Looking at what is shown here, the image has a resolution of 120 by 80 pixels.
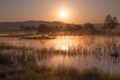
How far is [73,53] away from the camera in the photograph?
18797 mm

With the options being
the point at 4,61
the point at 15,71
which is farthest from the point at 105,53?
the point at 15,71

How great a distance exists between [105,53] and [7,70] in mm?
9008

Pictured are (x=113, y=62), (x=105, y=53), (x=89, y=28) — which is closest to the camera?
(x=113, y=62)

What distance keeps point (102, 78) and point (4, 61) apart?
632cm

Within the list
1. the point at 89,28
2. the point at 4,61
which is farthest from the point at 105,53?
the point at 89,28

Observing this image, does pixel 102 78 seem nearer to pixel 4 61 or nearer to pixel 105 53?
pixel 4 61

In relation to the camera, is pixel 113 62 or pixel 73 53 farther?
pixel 73 53

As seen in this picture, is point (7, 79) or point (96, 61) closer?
point (7, 79)

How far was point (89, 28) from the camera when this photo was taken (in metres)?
52.3

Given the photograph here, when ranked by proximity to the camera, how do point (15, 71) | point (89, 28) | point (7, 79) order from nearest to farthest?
point (7, 79) → point (15, 71) → point (89, 28)

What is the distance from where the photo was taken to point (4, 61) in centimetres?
1438

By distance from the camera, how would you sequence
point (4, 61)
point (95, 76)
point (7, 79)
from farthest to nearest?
point (4, 61) < point (95, 76) < point (7, 79)

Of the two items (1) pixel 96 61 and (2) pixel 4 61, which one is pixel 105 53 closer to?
(1) pixel 96 61

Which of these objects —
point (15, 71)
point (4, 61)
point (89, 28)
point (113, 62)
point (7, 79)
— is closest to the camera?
point (7, 79)
